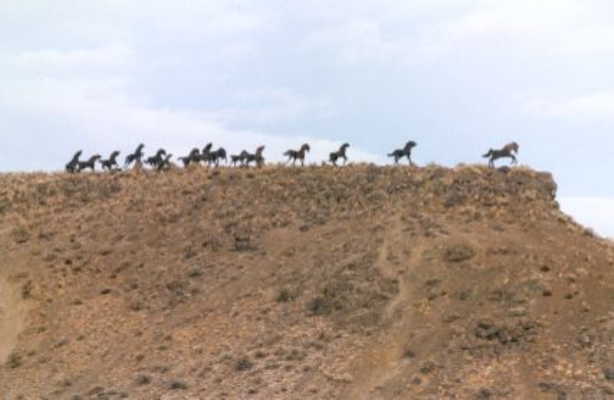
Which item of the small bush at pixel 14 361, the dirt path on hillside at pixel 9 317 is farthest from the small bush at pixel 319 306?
the dirt path on hillside at pixel 9 317

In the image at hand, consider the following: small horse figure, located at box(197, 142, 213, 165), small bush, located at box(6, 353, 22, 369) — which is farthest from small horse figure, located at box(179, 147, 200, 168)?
small bush, located at box(6, 353, 22, 369)

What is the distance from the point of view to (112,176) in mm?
54312

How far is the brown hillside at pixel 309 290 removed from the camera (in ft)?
106

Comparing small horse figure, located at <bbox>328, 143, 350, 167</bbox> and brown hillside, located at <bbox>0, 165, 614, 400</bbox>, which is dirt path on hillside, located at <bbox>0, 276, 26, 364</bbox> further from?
small horse figure, located at <bbox>328, 143, 350, 167</bbox>

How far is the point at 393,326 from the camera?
35000 millimetres

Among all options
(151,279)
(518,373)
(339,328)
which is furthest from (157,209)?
(518,373)

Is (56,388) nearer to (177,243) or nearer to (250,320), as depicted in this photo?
(250,320)

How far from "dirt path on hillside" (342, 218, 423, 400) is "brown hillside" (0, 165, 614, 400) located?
82 mm

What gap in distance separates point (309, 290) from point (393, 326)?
4903 mm

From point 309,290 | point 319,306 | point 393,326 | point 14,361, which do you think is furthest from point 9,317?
point 393,326

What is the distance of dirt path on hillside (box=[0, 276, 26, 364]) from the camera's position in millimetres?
39625

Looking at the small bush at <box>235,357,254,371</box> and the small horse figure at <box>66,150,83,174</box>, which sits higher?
the small horse figure at <box>66,150,83,174</box>

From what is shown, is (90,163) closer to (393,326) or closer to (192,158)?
(192,158)

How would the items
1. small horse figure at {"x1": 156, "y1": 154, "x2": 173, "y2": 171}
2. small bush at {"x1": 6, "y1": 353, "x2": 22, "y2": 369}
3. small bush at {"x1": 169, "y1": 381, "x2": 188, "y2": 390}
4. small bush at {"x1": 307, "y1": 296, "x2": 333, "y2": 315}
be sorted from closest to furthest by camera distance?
small bush at {"x1": 169, "y1": 381, "x2": 188, "y2": 390} < small bush at {"x1": 307, "y1": 296, "x2": 333, "y2": 315} < small bush at {"x1": 6, "y1": 353, "x2": 22, "y2": 369} < small horse figure at {"x1": 156, "y1": 154, "x2": 173, "y2": 171}
